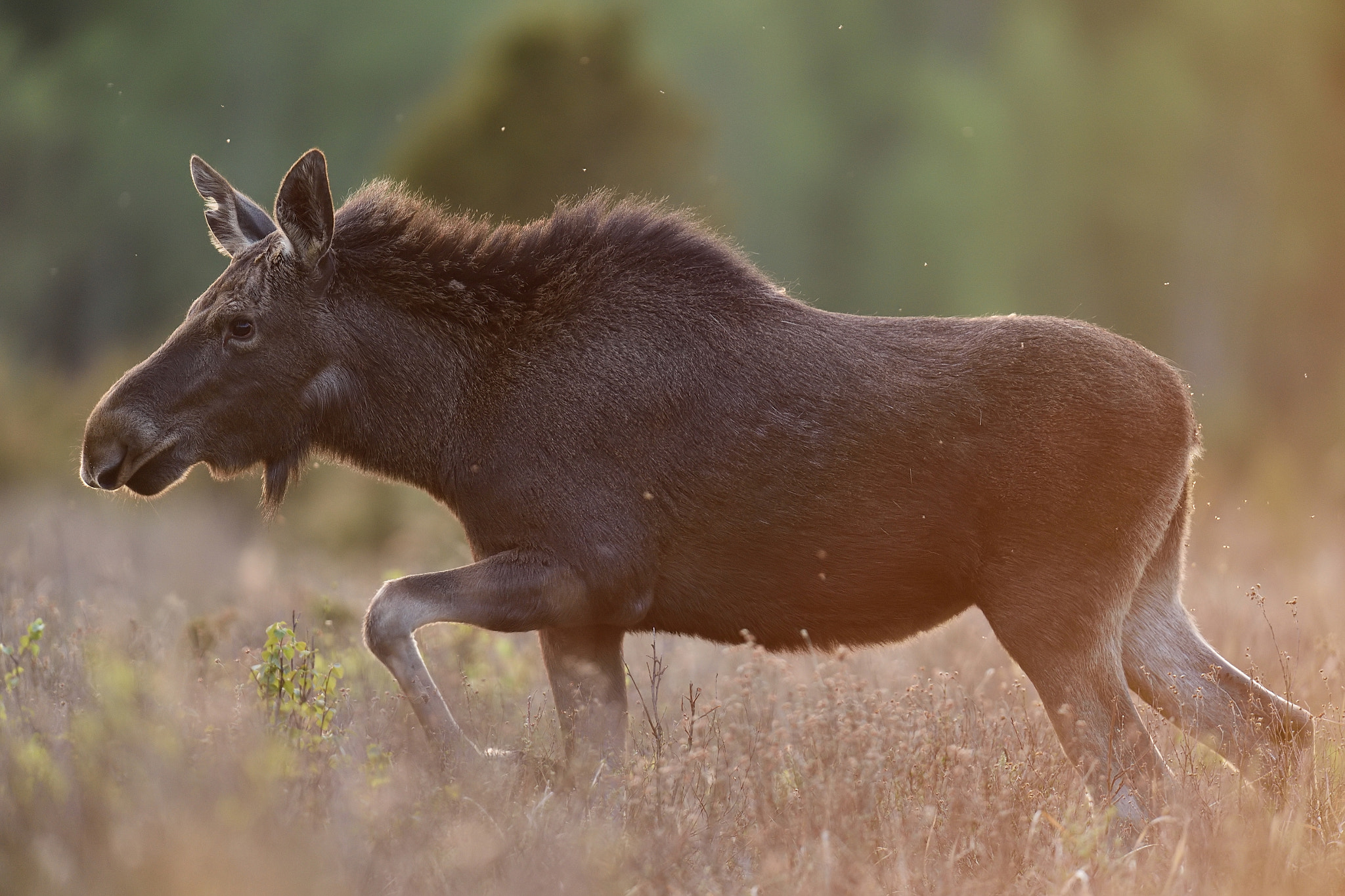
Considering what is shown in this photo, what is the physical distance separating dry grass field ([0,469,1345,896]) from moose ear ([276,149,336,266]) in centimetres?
169

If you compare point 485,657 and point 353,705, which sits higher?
point 353,705

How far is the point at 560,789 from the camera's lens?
15.5ft

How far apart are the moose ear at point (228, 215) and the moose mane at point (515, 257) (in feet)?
1.69

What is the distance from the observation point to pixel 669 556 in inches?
203

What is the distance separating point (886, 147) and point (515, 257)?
32.4 metres

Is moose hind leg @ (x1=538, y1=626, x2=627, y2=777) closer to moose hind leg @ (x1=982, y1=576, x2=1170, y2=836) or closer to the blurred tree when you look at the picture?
moose hind leg @ (x1=982, y1=576, x2=1170, y2=836)

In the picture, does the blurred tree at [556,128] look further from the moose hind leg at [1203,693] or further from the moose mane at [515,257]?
the moose hind leg at [1203,693]

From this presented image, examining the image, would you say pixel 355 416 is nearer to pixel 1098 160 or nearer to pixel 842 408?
pixel 842 408

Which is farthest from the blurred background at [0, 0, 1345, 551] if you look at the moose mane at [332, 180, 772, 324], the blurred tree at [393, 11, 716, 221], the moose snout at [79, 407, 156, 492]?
the moose snout at [79, 407, 156, 492]

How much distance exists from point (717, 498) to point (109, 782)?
242 cm

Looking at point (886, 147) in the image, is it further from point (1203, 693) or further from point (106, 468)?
point (106, 468)

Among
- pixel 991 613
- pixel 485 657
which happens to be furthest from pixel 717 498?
pixel 485 657

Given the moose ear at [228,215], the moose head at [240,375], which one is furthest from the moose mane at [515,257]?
the moose ear at [228,215]

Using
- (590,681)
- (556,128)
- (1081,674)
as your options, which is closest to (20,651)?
(590,681)
